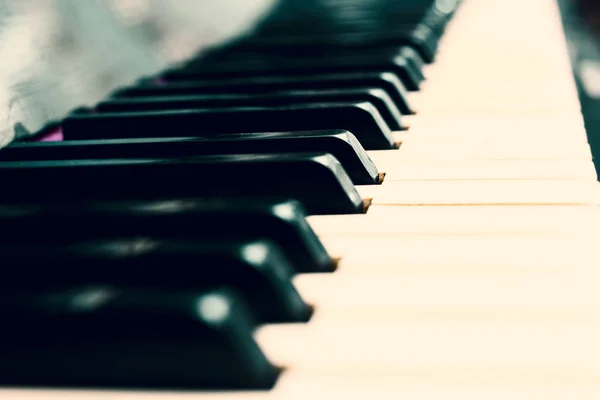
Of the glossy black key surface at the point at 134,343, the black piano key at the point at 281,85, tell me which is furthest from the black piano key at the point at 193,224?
the black piano key at the point at 281,85

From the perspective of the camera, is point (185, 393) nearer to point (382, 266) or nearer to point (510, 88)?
point (382, 266)

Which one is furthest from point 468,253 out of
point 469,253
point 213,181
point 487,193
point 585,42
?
point 585,42

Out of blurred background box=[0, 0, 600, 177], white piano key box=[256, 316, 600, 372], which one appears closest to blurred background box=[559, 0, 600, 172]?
blurred background box=[0, 0, 600, 177]

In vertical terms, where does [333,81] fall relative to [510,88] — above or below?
above

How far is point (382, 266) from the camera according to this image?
0.64 meters

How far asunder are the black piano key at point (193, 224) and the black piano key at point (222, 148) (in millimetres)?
181

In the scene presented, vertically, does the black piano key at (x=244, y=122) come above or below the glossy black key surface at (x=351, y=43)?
above

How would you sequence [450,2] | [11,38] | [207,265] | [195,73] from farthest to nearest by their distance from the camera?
[450,2] < [195,73] < [11,38] < [207,265]

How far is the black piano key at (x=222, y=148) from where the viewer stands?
85 centimetres

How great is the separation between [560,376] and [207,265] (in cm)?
26

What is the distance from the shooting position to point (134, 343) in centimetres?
51

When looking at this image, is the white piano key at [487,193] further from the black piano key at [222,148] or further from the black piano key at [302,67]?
the black piano key at [302,67]

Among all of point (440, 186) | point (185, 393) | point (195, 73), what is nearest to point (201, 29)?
point (195, 73)

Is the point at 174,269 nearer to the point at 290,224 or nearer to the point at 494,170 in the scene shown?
the point at 290,224
